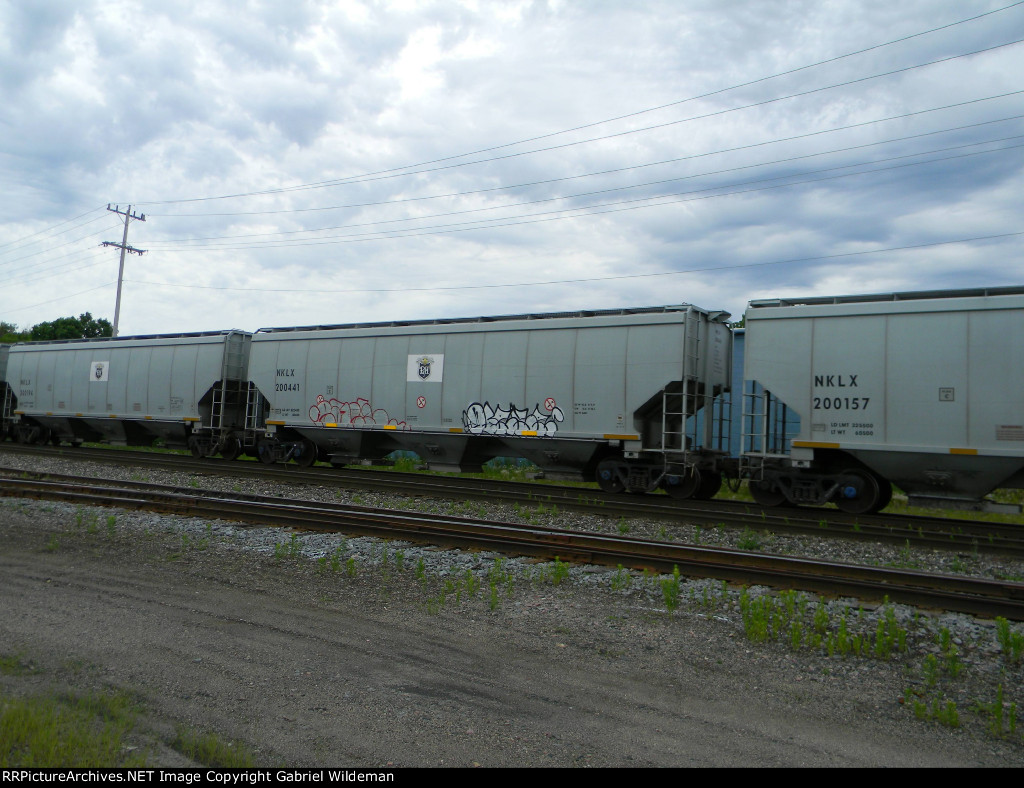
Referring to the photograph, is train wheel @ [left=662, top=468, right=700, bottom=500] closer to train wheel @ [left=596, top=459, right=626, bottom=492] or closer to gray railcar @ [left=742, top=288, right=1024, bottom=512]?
train wheel @ [left=596, top=459, right=626, bottom=492]

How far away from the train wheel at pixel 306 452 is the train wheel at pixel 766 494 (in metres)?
11.7

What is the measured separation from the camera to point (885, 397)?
1187 cm

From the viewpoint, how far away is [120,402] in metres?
22.6

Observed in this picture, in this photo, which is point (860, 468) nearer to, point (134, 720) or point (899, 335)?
point (899, 335)

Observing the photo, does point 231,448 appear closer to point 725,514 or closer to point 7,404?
point 7,404

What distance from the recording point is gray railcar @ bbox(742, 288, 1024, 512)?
36.5ft

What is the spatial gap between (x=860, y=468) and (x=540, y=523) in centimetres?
588

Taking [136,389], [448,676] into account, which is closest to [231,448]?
[136,389]

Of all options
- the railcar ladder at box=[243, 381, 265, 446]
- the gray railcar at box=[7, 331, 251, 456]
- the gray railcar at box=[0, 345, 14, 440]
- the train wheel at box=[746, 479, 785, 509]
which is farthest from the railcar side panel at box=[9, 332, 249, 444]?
the train wheel at box=[746, 479, 785, 509]

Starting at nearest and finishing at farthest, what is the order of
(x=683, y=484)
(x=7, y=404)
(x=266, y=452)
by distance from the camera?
1. (x=683, y=484)
2. (x=266, y=452)
3. (x=7, y=404)

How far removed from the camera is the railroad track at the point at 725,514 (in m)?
10.1

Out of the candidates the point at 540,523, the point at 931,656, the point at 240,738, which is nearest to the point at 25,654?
the point at 240,738

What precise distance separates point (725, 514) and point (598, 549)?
14.1 feet

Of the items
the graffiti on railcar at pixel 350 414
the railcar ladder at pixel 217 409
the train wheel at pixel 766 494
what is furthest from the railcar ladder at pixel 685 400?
the railcar ladder at pixel 217 409
